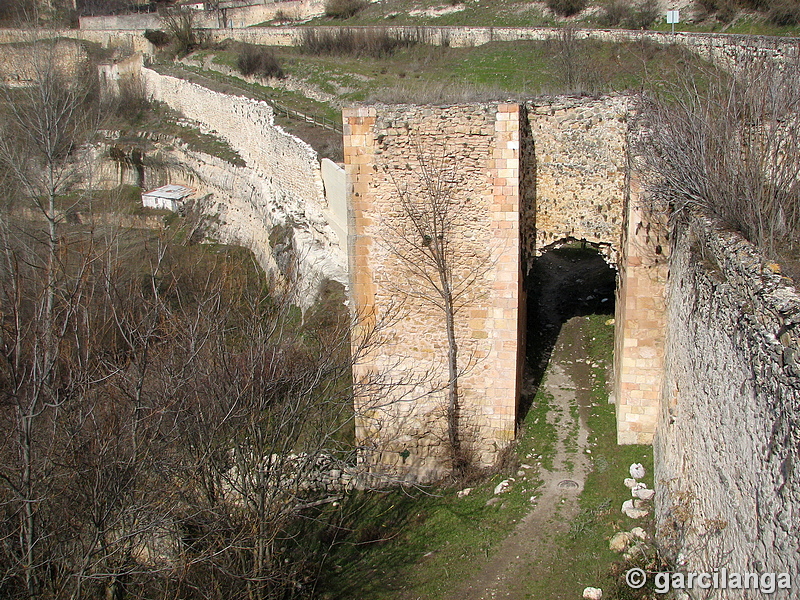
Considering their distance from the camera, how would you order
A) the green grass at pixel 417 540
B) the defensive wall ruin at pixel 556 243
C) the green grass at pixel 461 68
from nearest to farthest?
the defensive wall ruin at pixel 556 243 < the green grass at pixel 417 540 < the green grass at pixel 461 68

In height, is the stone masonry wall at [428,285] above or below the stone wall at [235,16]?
below

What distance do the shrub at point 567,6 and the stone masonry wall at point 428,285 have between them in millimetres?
25871

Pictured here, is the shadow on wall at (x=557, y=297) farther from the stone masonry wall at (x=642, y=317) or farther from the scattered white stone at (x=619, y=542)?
the scattered white stone at (x=619, y=542)

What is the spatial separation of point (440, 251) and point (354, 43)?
26.6m

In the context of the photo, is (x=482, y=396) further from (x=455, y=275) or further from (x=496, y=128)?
(x=496, y=128)

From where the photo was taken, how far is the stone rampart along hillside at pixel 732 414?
3.23 metres

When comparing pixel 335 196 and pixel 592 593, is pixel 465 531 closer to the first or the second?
pixel 592 593

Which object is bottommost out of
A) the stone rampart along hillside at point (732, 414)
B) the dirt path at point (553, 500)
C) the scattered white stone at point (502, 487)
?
the scattered white stone at point (502, 487)

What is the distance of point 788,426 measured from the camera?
314 cm

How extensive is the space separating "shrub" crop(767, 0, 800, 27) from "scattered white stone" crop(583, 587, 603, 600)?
2317 cm

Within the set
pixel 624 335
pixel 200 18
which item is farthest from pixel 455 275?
pixel 200 18

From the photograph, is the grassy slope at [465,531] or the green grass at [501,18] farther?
the green grass at [501,18]

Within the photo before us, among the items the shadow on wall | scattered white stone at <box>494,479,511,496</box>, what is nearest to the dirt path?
the shadow on wall

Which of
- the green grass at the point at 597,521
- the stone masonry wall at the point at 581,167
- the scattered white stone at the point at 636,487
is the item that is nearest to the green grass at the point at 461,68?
the stone masonry wall at the point at 581,167
